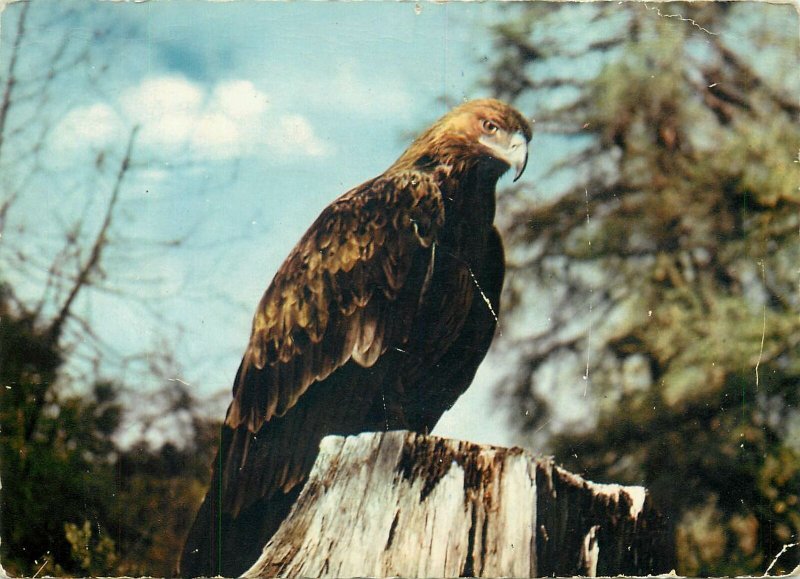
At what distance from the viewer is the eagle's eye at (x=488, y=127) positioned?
Result: 347cm

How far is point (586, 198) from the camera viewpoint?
3.49 meters

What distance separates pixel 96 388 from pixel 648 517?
2.07 metres

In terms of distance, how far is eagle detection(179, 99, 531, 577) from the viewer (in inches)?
128

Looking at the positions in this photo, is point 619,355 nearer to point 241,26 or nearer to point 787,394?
point 787,394

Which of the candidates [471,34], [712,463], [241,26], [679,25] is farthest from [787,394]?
[241,26]

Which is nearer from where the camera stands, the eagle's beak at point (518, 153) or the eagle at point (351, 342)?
the eagle at point (351, 342)

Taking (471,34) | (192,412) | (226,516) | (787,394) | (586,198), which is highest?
(471,34)

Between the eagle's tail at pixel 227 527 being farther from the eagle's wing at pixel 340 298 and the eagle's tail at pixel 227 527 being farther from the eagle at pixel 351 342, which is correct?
the eagle's wing at pixel 340 298

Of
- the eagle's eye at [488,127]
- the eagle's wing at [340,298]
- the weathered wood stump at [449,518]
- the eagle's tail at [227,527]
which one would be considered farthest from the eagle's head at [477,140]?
the eagle's tail at [227,527]

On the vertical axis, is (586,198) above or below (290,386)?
above

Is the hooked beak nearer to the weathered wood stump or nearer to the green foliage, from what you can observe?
the weathered wood stump

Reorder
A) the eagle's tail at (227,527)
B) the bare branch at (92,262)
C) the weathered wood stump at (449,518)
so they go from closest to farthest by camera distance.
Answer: the weathered wood stump at (449,518), the eagle's tail at (227,527), the bare branch at (92,262)

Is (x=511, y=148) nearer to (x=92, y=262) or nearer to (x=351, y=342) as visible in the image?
(x=351, y=342)

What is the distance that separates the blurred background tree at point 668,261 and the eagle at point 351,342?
0.23 meters
